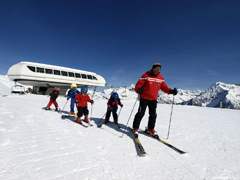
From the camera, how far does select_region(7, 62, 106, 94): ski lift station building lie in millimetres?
18883

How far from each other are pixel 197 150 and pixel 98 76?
26.6 m

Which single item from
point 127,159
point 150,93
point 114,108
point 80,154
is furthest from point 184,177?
point 114,108

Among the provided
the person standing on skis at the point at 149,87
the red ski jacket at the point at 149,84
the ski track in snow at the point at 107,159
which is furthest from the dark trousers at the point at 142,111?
the ski track in snow at the point at 107,159

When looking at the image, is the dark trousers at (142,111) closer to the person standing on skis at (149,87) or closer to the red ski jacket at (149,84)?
the person standing on skis at (149,87)

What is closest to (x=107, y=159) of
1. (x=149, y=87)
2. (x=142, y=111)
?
(x=142, y=111)

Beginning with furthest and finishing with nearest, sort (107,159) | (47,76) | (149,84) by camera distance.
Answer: (47,76) < (149,84) < (107,159)

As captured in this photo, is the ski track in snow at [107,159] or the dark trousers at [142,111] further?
the dark trousers at [142,111]

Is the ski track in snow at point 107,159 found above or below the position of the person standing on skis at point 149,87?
below

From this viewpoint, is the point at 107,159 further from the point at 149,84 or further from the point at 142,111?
the point at 149,84

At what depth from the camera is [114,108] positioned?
4.90 meters

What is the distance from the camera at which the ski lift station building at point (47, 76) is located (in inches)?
743

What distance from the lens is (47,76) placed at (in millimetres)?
20422

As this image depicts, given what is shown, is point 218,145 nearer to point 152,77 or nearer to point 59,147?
point 152,77

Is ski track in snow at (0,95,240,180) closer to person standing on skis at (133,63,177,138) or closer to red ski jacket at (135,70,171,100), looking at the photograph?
person standing on skis at (133,63,177,138)
